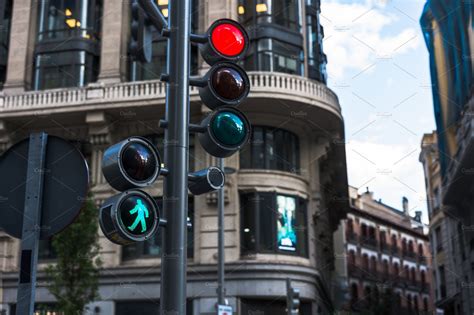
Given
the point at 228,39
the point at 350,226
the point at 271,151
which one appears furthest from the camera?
the point at 350,226

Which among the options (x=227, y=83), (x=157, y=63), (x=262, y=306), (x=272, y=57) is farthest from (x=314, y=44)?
(x=227, y=83)

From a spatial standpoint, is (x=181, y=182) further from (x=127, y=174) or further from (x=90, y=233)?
(x=90, y=233)

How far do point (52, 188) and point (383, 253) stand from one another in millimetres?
67819

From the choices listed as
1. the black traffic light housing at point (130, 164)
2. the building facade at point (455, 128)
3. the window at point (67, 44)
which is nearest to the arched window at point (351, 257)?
the building facade at point (455, 128)

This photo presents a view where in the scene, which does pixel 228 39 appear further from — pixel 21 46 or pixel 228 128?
pixel 21 46

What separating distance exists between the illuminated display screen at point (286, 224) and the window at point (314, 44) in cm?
674

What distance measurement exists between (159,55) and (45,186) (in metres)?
23.3

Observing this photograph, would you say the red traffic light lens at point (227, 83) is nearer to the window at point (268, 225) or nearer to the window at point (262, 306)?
the window at point (262, 306)

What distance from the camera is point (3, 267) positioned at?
25953 mm

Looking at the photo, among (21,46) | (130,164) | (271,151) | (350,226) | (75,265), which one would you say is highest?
(350,226)

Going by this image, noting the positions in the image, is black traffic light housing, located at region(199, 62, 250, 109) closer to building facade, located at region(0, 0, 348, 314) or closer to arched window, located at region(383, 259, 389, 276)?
building facade, located at region(0, 0, 348, 314)

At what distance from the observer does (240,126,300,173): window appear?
25.4 metres

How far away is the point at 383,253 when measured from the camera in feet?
226

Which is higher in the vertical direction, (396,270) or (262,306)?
(396,270)
